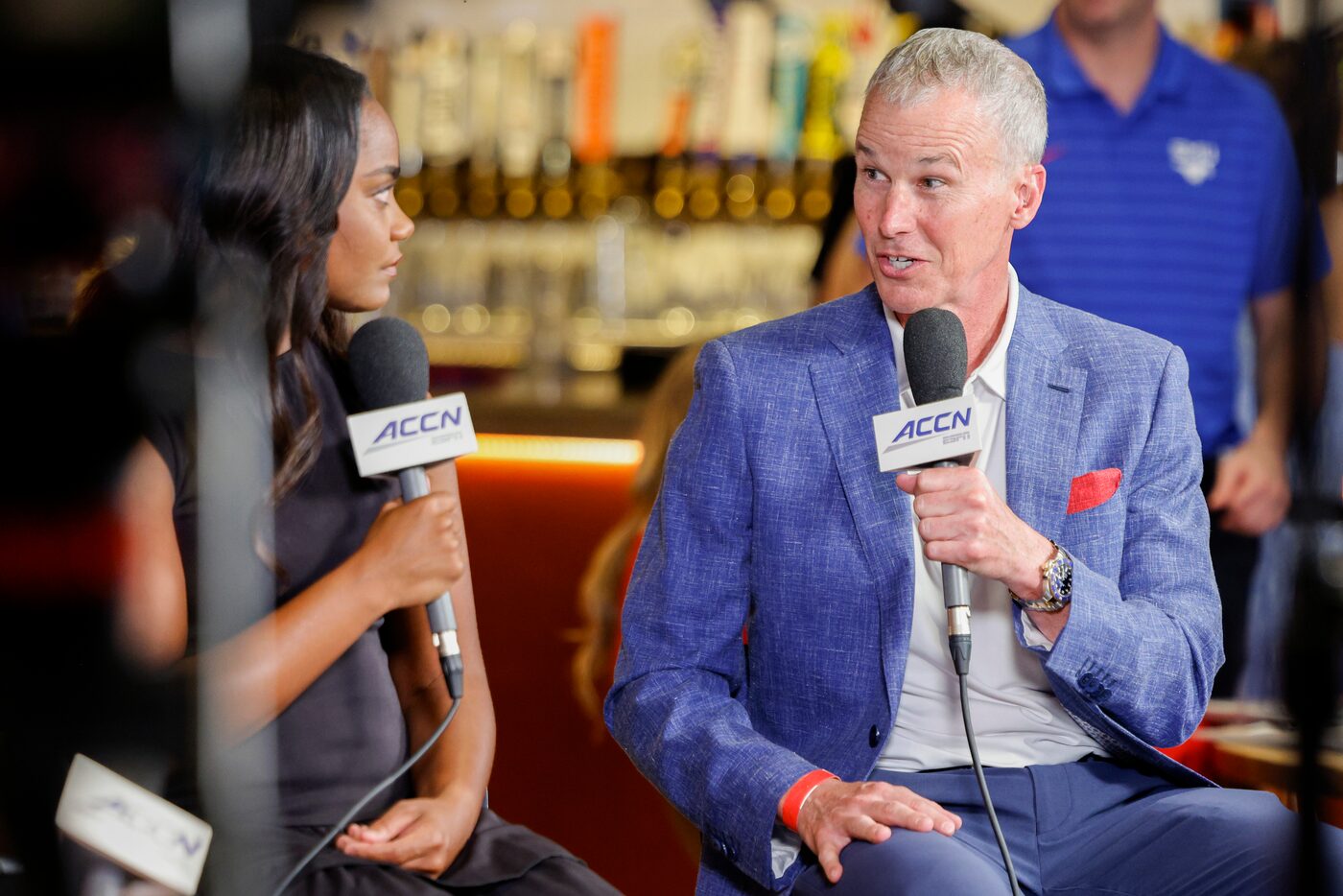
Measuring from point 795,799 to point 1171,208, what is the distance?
1.09 m

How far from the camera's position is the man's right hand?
3.96 feet

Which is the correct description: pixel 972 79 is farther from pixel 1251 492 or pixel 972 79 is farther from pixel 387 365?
pixel 1251 492

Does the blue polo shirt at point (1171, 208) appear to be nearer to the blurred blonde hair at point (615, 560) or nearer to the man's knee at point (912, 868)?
the blurred blonde hair at point (615, 560)

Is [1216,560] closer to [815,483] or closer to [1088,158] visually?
[1088,158]

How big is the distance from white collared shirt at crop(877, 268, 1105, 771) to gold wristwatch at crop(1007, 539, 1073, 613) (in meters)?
0.13

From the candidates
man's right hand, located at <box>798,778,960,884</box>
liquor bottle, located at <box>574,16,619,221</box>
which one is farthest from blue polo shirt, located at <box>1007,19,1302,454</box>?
liquor bottle, located at <box>574,16,619,221</box>

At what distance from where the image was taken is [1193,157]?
1956 millimetres

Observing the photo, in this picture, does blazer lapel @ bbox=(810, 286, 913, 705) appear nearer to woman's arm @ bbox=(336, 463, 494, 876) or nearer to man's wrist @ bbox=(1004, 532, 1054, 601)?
man's wrist @ bbox=(1004, 532, 1054, 601)

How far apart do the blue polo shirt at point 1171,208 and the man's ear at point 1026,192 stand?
426mm

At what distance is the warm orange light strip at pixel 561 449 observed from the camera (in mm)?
2027

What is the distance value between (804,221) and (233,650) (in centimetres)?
369

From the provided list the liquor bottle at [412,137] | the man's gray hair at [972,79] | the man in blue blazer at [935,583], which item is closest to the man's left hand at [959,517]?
the man in blue blazer at [935,583]

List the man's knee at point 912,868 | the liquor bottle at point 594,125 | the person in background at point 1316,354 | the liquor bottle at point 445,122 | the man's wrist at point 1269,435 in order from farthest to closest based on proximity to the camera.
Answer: the liquor bottle at point 594,125 → the liquor bottle at point 445,122 → the man's wrist at point 1269,435 → the man's knee at point 912,868 → the person in background at point 1316,354

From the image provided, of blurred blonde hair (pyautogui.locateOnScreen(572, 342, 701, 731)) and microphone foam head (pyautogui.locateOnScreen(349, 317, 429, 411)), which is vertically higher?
microphone foam head (pyautogui.locateOnScreen(349, 317, 429, 411))
